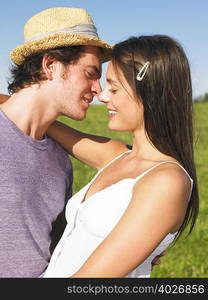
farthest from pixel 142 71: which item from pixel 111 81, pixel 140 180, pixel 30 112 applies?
pixel 30 112

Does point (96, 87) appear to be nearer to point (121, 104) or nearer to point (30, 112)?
point (30, 112)

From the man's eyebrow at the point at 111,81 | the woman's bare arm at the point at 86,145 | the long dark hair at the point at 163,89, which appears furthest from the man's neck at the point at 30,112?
the long dark hair at the point at 163,89

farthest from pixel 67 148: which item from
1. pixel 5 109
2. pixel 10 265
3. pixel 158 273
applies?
pixel 158 273

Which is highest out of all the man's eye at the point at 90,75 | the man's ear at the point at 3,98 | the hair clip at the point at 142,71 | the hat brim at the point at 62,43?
the hair clip at the point at 142,71

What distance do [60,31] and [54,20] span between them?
118 millimetres

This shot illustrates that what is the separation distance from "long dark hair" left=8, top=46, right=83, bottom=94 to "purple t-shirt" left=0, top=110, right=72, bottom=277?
0.47m

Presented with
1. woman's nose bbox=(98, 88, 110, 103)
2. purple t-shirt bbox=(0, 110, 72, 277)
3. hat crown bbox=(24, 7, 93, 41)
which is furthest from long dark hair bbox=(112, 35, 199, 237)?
purple t-shirt bbox=(0, 110, 72, 277)

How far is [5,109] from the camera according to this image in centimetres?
445

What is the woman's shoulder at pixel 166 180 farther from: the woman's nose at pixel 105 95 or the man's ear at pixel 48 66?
the man's ear at pixel 48 66

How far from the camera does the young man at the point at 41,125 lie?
425 cm

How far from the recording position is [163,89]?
3.68m

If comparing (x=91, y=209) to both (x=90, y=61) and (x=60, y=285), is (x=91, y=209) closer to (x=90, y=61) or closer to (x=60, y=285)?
(x=60, y=285)

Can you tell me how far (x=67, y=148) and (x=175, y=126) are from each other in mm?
1266

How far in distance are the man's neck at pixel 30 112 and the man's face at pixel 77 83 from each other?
0.11 metres
